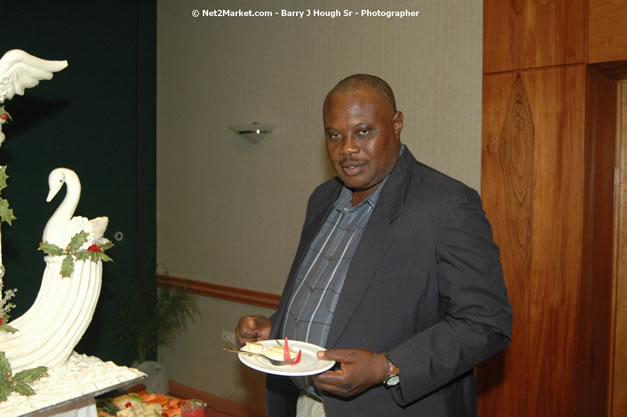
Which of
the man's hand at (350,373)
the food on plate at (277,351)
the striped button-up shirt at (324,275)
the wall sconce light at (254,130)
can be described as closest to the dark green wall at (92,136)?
the wall sconce light at (254,130)

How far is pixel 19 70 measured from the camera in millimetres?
1740

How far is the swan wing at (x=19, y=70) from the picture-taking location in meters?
1.70

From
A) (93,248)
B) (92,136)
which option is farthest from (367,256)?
(92,136)

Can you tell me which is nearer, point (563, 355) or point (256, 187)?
point (563, 355)

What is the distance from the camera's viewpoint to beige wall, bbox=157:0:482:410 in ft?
10.3

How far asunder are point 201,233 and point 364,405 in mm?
3163

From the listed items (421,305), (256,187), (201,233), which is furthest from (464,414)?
(201,233)

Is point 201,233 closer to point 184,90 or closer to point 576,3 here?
point 184,90

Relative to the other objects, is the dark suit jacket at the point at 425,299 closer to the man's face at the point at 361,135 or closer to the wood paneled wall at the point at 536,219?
the man's face at the point at 361,135

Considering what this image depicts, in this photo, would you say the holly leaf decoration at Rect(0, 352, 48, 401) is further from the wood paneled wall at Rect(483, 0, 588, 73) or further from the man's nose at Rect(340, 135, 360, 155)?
the wood paneled wall at Rect(483, 0, 588, 73)

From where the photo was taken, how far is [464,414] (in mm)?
1741

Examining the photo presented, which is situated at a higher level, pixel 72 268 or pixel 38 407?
pixel 72 268

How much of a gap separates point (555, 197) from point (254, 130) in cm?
214

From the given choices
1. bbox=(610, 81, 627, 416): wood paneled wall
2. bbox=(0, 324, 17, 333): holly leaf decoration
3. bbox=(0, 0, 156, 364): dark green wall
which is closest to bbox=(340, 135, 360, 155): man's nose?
bbox=(0, 324, 17, 333): holly leaf decoration
